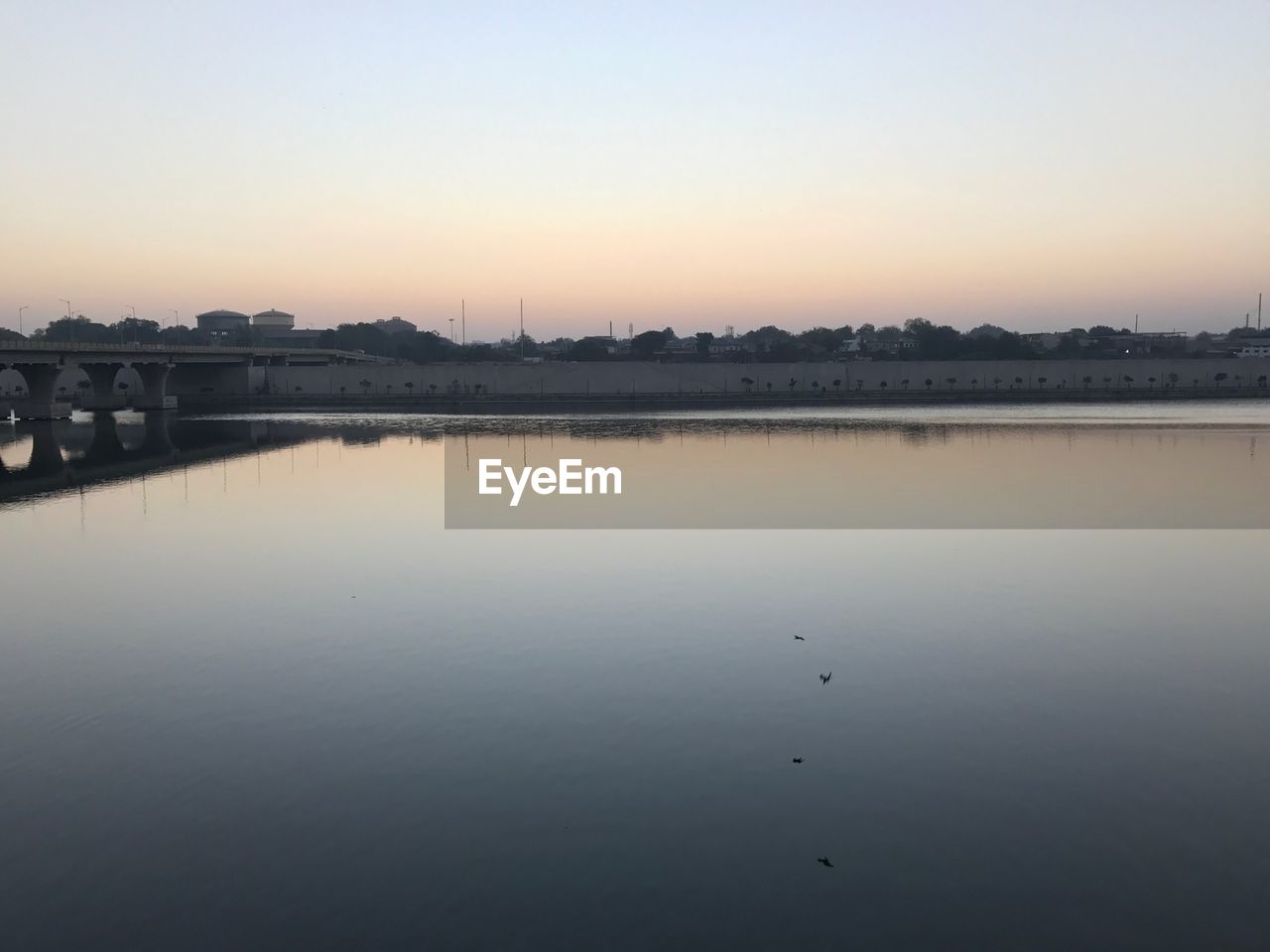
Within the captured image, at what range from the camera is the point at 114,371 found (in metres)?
99.9

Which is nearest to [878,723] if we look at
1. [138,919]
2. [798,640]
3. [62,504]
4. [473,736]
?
[798,640]

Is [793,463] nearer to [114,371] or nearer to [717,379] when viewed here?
[717,379]

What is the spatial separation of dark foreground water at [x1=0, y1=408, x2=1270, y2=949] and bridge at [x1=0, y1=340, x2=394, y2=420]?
216 ft

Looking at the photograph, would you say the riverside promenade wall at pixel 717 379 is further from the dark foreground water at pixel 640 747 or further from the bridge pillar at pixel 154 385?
the dark foreground water at pixel 640 747

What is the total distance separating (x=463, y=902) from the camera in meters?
9.51

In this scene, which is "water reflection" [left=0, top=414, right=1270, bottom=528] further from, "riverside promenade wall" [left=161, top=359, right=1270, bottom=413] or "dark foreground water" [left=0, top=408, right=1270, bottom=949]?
"riverside promenade wall" [left=161, top=359, right=1270, bottom=413]

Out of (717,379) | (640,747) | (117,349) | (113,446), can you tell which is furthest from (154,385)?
(640,747)

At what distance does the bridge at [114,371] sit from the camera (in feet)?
266

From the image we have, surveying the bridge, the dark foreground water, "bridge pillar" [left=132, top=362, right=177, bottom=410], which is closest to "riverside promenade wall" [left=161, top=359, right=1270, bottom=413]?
the bridge

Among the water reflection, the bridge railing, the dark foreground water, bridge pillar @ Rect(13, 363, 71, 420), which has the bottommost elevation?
the dark foreground water

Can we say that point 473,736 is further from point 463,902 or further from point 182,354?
point 182,354

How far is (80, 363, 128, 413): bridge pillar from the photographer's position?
325 ft

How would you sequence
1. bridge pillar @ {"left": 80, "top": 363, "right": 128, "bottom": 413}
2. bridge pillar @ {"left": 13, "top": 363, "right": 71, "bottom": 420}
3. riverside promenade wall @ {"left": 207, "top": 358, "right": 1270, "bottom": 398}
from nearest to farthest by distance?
bridge pillar @ {"left": 13, "top": 363, "right": 71, "bottom": 420}, bridge pillar @ {"left": 80, "top": 363, "right": 128, "bottom": 413}, riverside promenade wall @ {"left": 207, "top": 358, "right": 1270, "bottom": 398}

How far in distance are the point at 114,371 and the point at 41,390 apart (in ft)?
50.3
